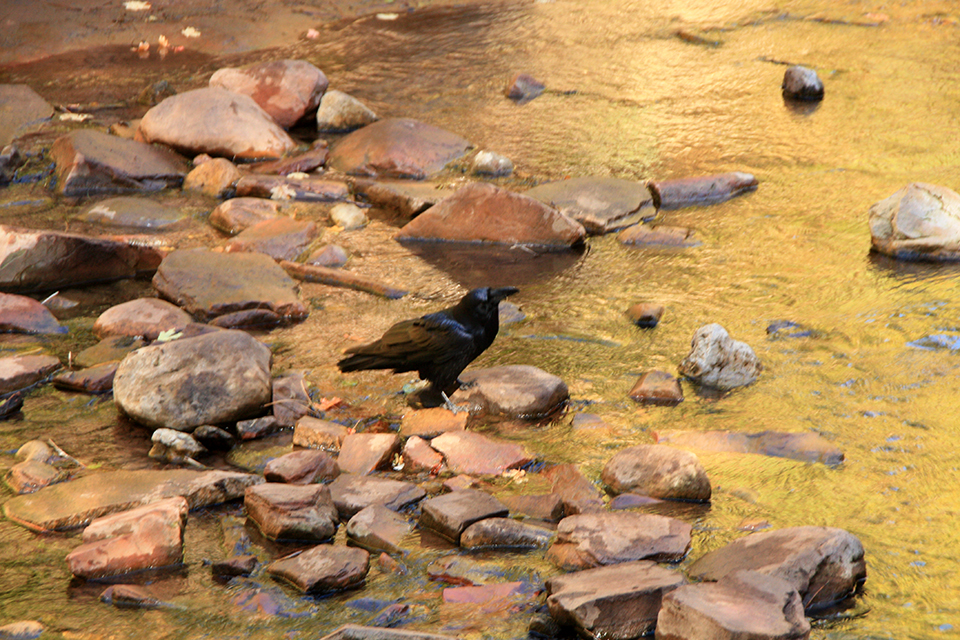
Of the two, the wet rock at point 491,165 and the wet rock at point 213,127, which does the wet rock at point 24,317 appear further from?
the wet rock at point 491,165

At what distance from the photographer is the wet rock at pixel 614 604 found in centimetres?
219

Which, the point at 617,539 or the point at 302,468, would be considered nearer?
the point at 617,539

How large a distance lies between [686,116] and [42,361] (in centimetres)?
549

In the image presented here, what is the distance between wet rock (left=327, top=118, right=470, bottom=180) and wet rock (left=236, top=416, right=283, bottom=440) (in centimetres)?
334

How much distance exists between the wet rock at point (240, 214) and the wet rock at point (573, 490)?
3.10 meters

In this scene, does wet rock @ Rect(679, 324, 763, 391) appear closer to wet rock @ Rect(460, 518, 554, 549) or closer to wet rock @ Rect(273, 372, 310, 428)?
wet rock @ Rect(460, 518, 554, 549)

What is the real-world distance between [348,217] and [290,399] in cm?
232

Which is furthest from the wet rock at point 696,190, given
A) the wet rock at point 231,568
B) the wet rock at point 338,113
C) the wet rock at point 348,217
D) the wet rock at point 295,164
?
the wet rock at point 231,568

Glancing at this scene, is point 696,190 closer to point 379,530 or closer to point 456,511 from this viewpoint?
point 456,511

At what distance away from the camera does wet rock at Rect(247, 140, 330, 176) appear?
641cm

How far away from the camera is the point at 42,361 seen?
3.79 m

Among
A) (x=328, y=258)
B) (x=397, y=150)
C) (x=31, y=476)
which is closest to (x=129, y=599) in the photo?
(x=31, y=476)

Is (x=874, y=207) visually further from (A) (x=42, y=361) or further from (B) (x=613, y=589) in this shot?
(A) (x=42, y=361)

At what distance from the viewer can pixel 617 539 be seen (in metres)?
2.53
